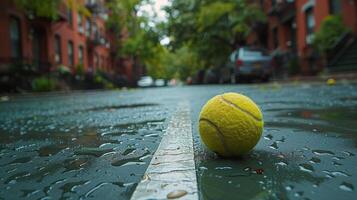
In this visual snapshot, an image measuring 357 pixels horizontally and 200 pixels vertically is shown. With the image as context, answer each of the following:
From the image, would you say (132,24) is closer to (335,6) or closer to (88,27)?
(88,27)

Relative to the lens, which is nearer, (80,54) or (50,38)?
(50,38)

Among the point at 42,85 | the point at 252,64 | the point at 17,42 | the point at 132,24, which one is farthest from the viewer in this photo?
the point at 132,24

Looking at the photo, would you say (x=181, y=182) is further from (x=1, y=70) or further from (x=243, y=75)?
(x=243, y=75)

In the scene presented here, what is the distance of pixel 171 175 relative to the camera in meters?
1.45

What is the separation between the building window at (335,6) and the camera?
16.4 meters

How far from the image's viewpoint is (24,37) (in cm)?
1880

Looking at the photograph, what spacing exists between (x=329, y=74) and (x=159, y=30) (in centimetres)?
2006

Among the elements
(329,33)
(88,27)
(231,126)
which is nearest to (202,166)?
(231,126)

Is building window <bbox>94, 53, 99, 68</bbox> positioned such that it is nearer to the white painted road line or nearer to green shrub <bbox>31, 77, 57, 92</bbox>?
green shrub <bbox>31, 77, 57, 92</bbox>

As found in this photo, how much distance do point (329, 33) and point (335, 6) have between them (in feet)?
11.2

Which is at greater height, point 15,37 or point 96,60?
point 15,37

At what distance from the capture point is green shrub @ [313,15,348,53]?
1398 centimetres

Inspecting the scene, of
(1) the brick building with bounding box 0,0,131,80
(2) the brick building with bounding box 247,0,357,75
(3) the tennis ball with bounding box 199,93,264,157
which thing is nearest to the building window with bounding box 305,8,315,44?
(2) the brick building with bounding box 247,0,357,75

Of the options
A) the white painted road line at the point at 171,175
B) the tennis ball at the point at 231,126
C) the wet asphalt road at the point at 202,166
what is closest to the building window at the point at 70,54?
the wet asphalt road at the point at 202,166
